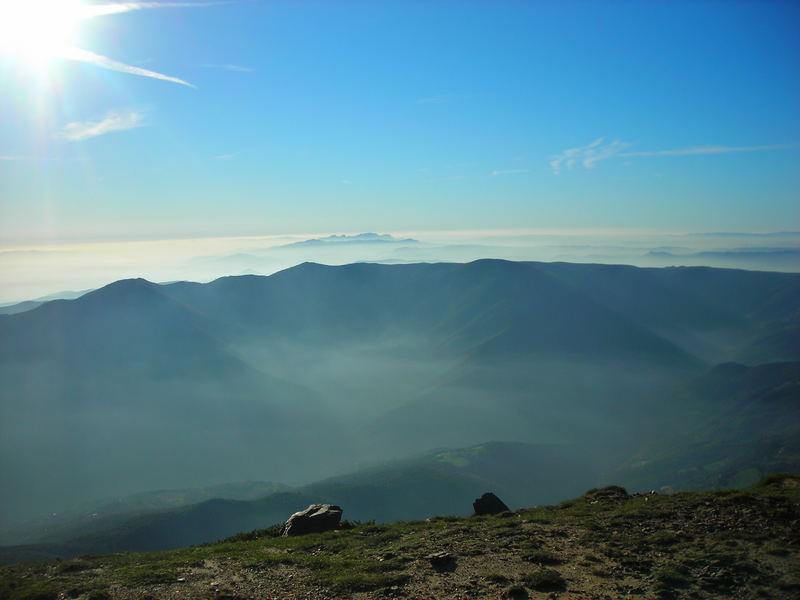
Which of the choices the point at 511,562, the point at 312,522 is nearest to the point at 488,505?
the point at 312,522

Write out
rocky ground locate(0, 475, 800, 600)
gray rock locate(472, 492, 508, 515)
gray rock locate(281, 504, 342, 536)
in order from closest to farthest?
rocky ground locate(0, 475, 800, 600) → gray rock locate(281, 504, 342, 536) → gray rock locate(472, 492, 508, 515)

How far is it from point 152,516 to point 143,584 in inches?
6614

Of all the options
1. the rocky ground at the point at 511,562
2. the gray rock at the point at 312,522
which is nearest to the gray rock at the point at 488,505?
the rocky ground at the point at 511,562

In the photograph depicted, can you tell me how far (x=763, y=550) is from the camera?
55.5 feet

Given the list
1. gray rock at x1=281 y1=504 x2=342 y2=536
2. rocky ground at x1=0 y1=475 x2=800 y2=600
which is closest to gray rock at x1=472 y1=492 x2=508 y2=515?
rocky ground at x1=0 y1=475 x2=800 y2=600

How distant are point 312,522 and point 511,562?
14.2 m

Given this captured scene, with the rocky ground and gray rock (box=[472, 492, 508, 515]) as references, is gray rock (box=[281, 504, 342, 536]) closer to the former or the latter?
the rocky ground

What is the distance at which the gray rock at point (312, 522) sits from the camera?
90.9 ft

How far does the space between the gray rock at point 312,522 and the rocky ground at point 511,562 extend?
2799 mm

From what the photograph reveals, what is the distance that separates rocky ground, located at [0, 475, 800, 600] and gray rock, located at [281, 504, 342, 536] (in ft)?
9.18

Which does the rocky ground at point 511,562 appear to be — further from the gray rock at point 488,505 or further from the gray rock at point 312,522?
the gray rock at point 488,505

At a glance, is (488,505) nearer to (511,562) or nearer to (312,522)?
(312,522)

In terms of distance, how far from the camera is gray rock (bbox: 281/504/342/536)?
27703 millimetres

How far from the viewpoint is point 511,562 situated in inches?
727
